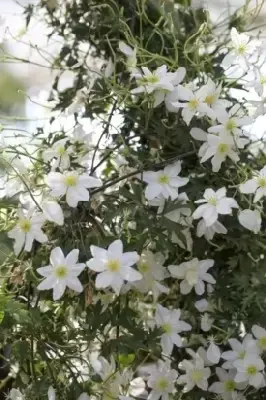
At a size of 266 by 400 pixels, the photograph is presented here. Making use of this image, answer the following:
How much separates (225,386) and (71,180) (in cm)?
33

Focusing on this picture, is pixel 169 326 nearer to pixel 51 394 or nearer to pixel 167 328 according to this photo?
pixel 167 328

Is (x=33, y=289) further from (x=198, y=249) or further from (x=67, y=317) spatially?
(x=198, y=249)

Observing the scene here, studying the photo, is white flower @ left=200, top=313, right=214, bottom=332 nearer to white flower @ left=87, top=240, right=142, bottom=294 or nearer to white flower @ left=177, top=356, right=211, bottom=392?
white flower @ left=177, top=356, right=211, bottom=392

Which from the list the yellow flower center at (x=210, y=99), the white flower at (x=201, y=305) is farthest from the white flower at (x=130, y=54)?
the white flower at (x=201, y=305)

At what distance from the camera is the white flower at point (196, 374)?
35.3 inches

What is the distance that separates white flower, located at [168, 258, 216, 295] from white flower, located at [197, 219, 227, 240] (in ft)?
0.12

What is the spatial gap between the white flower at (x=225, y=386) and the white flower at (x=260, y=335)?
6 centimetres

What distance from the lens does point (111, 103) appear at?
3.17 feet

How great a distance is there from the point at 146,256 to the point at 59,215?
0.12 metres

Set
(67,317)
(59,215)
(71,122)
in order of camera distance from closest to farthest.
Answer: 1. (59,215)
2. (67,317)
3. (71,122)

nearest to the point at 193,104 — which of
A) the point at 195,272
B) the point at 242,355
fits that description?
the point at 195,272

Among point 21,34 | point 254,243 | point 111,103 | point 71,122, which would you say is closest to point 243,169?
point 254,243

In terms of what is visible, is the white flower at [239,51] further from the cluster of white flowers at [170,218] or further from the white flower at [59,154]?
the white flower at [59,154]

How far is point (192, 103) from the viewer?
34.3 inches
